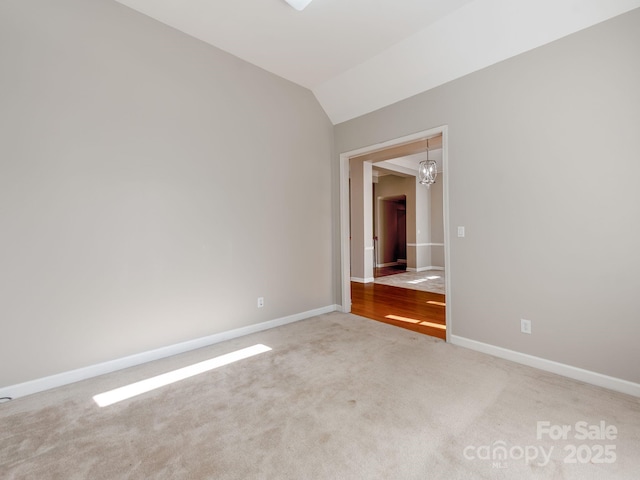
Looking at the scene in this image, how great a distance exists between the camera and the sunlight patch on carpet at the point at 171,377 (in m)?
2.14

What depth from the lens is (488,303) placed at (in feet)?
9.41

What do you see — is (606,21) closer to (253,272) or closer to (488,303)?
(488,303)

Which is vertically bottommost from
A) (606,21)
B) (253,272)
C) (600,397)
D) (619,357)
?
(600,397)

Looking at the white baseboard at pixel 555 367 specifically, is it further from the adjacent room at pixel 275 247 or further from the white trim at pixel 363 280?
the white trim at pixel 363 280

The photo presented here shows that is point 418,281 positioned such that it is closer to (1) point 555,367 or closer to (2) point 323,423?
(1) point 555,367

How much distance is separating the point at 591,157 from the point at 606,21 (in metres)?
0.99

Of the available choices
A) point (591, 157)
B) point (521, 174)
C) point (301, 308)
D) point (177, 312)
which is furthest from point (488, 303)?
point (177, 312)

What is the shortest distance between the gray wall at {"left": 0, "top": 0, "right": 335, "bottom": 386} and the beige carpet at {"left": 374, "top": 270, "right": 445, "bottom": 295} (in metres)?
3.54

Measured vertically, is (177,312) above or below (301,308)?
above

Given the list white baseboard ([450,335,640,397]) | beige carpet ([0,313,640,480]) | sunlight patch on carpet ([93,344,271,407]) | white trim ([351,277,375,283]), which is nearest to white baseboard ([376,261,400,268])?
white trim ([351,277,375,283])

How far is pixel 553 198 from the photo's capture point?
8.07ft

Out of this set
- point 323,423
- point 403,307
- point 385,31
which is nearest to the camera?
point 323,423

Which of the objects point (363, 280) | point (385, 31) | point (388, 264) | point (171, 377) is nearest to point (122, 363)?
point (171, 377)

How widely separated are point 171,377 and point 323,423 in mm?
1402
